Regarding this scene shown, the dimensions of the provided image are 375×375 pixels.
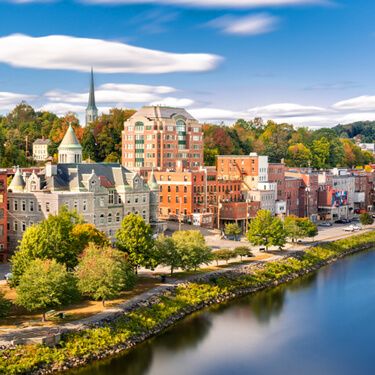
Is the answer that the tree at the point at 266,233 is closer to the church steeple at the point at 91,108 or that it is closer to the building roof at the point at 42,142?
the building roof at the point at 42,142

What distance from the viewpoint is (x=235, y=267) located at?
73.4 meters

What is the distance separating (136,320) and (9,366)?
13.1 meters

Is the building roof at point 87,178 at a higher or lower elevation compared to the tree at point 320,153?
lower

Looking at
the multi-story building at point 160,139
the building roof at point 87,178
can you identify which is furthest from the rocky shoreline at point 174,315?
the multi-story building at point 160,139

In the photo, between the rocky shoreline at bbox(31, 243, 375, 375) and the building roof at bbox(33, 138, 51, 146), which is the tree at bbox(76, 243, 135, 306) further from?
the building roof at bbox(33, 138, 51, 146)

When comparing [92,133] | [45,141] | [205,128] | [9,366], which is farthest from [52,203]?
[205,128]

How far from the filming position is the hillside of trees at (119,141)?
427 feet

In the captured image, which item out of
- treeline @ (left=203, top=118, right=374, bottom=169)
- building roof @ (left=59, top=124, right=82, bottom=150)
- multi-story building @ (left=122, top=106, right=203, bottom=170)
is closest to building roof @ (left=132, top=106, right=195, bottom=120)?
multi-story building @ (left=122, top=106, right=203, bottom=170)

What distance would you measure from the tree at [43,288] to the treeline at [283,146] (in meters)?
89.8

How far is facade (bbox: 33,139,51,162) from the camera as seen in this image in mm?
135375

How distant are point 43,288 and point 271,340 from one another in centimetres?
1844

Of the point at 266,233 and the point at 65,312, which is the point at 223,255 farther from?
the point at 65,312

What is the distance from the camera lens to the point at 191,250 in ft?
218

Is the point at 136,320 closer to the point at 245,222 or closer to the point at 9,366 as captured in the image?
→ the point at 9,366
